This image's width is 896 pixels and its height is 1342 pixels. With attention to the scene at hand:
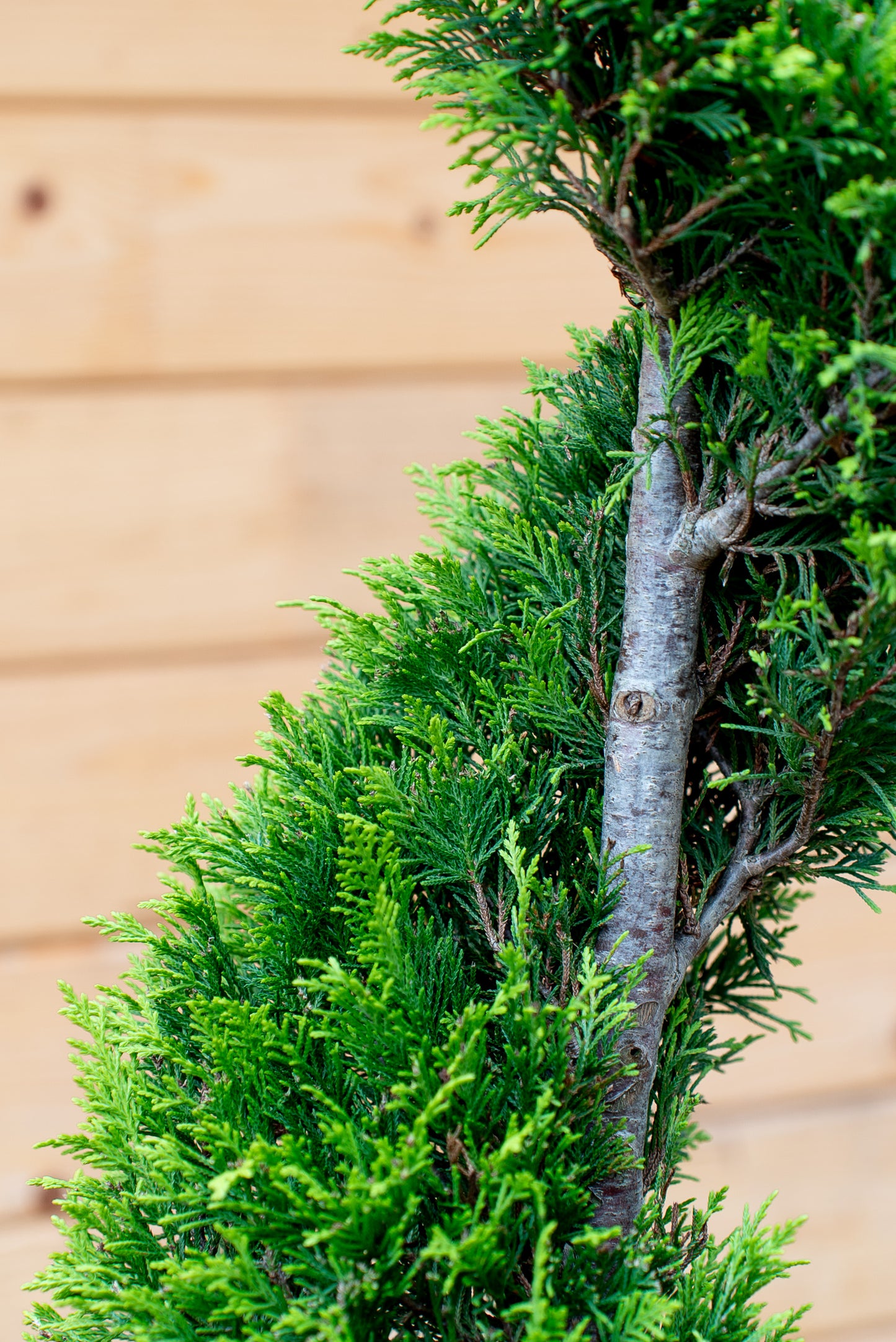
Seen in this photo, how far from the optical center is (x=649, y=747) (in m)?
0.58

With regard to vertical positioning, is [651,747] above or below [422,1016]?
above

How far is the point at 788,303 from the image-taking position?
480mm

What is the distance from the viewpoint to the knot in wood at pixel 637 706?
0.58 metres

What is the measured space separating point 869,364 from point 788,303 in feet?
0.15

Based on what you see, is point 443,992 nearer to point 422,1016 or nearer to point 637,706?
point 422,1016

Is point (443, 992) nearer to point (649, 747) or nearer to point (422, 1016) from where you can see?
point (422, 1016)

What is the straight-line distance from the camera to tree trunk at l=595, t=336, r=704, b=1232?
1.87 feet

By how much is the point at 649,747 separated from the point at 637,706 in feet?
0.08

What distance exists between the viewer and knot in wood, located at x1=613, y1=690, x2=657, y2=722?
0.58 meters

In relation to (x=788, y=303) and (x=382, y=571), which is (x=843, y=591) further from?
(x=382, y=571)

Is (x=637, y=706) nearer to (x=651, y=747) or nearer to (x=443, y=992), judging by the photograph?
(x=651, y=747)

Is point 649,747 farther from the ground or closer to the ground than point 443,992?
farther from the ground

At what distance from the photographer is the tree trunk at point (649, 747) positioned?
569 mm

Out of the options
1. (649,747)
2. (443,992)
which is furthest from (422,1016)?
(649,747)
